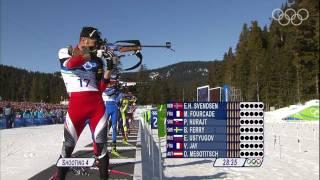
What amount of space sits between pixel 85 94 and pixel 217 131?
111 inches

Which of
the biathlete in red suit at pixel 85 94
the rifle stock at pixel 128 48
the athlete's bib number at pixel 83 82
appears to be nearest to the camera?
the biathlete in red suit at pixel 85 94

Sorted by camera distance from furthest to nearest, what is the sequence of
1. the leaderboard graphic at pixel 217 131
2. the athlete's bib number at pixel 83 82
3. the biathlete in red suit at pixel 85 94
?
the leaderboard graphic at pixel 217 131 < the athlete's bib number at pixel 83 82 < the biathlete in red suit at pixel 85 94

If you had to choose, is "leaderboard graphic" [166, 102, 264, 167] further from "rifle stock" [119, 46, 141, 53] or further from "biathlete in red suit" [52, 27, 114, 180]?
"biathlete in red suit" [52, 27, 114, 180]

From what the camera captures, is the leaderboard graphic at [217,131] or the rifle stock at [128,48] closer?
the rifle stock at [128,48]

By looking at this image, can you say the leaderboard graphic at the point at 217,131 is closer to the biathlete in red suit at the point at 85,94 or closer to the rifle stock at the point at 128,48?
the rifle stock at the point at 128,48

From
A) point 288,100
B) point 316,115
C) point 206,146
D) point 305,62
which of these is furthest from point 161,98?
point 206,146

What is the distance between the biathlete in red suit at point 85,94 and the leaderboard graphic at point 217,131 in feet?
7.03

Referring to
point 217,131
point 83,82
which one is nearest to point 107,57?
point 83,82

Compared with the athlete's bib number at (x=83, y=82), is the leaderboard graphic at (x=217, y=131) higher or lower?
lower

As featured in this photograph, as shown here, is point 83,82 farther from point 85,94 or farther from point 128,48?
point 128,48

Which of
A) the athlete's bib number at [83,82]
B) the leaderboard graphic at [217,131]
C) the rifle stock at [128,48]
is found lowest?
the leaderboard graphic at [217,131]

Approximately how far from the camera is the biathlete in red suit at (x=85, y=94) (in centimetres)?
604

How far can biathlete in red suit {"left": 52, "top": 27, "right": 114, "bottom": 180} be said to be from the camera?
604 centimetres

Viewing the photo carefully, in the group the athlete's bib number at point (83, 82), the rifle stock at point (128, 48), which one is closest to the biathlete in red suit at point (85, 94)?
the athlete's bib number at point (83, 82)
